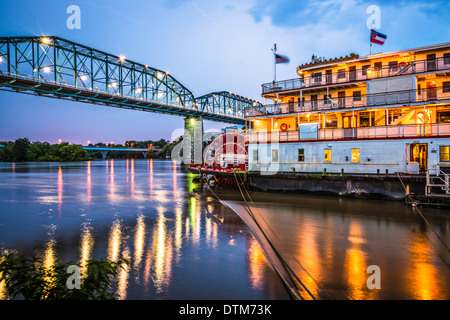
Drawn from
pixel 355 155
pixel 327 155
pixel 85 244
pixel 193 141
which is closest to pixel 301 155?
pixel 327 155

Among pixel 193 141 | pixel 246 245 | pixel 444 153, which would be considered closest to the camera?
pixel 246 245

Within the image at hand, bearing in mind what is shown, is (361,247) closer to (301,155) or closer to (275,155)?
(301,155)

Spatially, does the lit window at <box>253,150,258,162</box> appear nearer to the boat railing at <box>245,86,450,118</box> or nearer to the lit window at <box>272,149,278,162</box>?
the lit window at <box>272,149,278,162</box>

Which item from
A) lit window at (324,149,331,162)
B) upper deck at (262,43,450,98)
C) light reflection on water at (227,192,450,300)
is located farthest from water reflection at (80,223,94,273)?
upper deck at (262,43,450,98)

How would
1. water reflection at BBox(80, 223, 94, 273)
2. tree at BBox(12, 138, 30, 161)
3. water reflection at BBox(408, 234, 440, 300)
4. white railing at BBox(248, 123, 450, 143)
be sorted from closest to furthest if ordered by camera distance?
1. water reflection at BBox(408, 234, 440, 300)
2. water reflection at BBox(80, 223, 94, 273)
3. white railing at BBox(248, 123, 450, 143)
4. tree at BBox(12, 138, 30, 161)

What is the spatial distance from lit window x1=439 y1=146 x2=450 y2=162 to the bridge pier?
78.0 m

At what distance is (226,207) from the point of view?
23.3 meters

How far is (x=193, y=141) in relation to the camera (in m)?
106

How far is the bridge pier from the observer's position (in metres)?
102

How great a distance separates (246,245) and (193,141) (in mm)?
94380

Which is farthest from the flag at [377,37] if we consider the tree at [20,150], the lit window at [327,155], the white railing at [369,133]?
the tree at [20,150]

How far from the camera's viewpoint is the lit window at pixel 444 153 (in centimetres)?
2233
